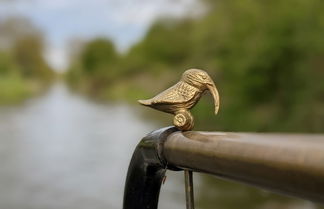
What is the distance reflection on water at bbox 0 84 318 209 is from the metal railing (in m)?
5.01

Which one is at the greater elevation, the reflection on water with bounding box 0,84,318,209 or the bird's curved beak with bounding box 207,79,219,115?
the bird's curved beak with bounding box 207,79,219,115

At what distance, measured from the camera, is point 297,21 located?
341 inches

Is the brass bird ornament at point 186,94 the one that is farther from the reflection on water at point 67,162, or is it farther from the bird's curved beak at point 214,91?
the reflection on water at point 67,162

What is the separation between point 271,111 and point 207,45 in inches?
132

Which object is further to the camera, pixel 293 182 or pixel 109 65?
pixel 109 65

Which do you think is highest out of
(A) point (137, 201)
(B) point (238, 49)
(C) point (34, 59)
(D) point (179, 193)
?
(C) point (34, 59)

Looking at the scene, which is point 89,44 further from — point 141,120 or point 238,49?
point 238,49

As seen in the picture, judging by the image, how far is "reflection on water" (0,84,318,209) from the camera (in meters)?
5.98

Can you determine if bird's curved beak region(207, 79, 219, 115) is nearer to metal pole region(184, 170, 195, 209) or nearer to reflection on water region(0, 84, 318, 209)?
metal pole region(184, 170, 195, 209)

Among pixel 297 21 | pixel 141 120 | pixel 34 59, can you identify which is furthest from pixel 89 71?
pixel 297 21

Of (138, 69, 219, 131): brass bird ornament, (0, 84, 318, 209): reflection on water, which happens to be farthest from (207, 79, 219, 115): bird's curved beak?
(0, 84, 318, 209): reflection on water

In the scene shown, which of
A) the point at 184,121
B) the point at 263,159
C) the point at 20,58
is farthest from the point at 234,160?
the point at 20,58

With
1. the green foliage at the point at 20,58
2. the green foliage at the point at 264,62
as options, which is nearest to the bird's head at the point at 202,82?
the green foliage at the point at 264,62

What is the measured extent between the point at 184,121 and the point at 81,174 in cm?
688
